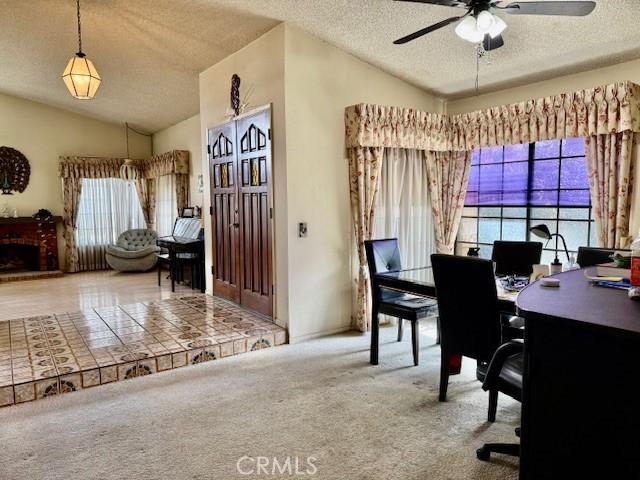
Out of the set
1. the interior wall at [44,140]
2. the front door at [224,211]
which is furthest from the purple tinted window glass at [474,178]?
the interior wall at [44,140]

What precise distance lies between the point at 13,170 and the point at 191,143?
10.2 feet

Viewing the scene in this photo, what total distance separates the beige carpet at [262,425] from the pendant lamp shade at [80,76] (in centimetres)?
251

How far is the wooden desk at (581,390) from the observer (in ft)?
4.40

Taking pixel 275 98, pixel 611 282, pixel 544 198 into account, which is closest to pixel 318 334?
pixel 275 98

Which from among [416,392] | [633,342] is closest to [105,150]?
[416,392]

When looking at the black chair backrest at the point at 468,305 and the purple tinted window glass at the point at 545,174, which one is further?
the purple tinted window glass at the point at 545,174

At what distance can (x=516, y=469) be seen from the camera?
7.03ft

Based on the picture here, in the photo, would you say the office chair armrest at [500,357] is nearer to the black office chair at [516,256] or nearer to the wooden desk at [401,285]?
the wooden desk at [401,285]

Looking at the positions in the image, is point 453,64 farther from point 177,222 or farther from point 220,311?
point 177,222

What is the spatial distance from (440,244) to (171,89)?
407 cm

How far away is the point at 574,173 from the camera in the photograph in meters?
4.05

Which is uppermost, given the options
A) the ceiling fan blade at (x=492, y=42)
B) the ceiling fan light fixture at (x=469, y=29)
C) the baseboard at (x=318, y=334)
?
the ceiling fan blade at (x=492, y=42)

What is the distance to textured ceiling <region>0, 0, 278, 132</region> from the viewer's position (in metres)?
3.87

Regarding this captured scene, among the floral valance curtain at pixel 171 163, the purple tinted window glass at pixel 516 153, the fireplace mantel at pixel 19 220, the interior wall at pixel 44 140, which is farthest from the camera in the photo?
the interior wall at pixel 44 140
